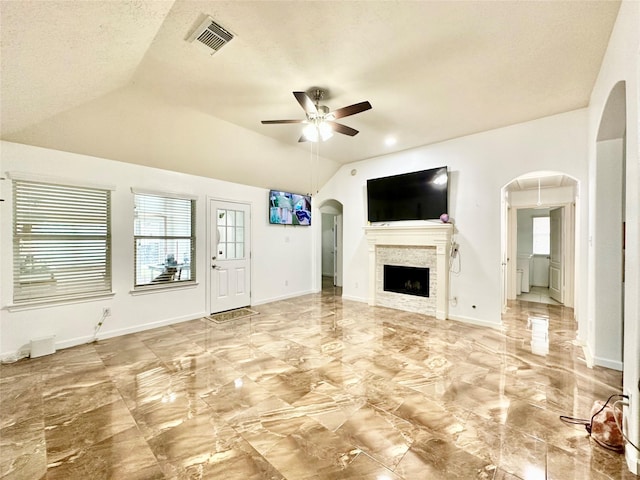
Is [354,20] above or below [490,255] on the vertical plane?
above

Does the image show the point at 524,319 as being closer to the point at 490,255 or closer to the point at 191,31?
the point at 490,255

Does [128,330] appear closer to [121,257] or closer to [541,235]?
[121,257]

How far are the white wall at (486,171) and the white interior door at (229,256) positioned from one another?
3414 millimetres

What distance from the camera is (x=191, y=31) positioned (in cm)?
215

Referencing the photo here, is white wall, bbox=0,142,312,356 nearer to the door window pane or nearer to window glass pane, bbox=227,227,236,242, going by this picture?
the door window pane

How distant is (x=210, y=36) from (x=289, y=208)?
4226 millimetres

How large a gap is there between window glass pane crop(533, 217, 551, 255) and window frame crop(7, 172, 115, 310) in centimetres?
1006

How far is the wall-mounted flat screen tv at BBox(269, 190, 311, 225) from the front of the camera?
596 centimetres

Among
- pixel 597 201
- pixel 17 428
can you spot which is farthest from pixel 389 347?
pixel 17 428

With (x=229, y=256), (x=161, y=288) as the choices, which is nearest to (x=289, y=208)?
(x=229, y=256)

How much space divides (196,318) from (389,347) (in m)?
3.35

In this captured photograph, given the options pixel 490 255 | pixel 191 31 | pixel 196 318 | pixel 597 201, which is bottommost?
pixel 196 318

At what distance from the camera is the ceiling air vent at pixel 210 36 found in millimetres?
2066

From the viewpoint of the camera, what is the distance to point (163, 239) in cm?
439
